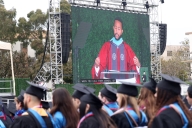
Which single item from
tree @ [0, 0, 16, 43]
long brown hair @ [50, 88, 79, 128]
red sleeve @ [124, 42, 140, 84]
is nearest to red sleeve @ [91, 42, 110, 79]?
red sleeve @ [124, 42, 140, 84]

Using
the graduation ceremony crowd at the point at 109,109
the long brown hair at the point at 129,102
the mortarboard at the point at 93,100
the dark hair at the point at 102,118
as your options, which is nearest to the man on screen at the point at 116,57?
the graduation ceremony crowd at the point at 109,109

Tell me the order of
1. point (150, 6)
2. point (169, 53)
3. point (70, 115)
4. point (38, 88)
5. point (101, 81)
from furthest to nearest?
point (169, 53) → point (150, 6) → point (101, 81) → point (70, 115) → point (38, 88)

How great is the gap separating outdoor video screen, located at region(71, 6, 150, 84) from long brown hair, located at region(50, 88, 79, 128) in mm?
17317

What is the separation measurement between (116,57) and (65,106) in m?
19.4

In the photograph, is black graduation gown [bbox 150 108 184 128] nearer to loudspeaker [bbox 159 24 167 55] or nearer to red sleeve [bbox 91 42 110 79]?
red sleeve [bbox 91 42 110 79]

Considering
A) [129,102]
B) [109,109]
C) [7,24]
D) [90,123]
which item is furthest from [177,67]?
[90,123]

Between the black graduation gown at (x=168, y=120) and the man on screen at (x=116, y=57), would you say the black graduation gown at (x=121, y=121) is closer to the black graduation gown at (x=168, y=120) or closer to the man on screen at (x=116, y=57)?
the black graduation gown at (x=168, y=120)

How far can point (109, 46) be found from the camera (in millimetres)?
24922

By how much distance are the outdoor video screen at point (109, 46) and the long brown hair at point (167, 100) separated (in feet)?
61.3

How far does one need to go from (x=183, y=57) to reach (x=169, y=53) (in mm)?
18012

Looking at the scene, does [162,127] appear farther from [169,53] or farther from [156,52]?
[169,53]

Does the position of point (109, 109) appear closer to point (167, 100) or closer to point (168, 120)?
point (167, 100)

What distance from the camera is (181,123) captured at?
13.7ft

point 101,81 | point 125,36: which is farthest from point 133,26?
point 101,81
